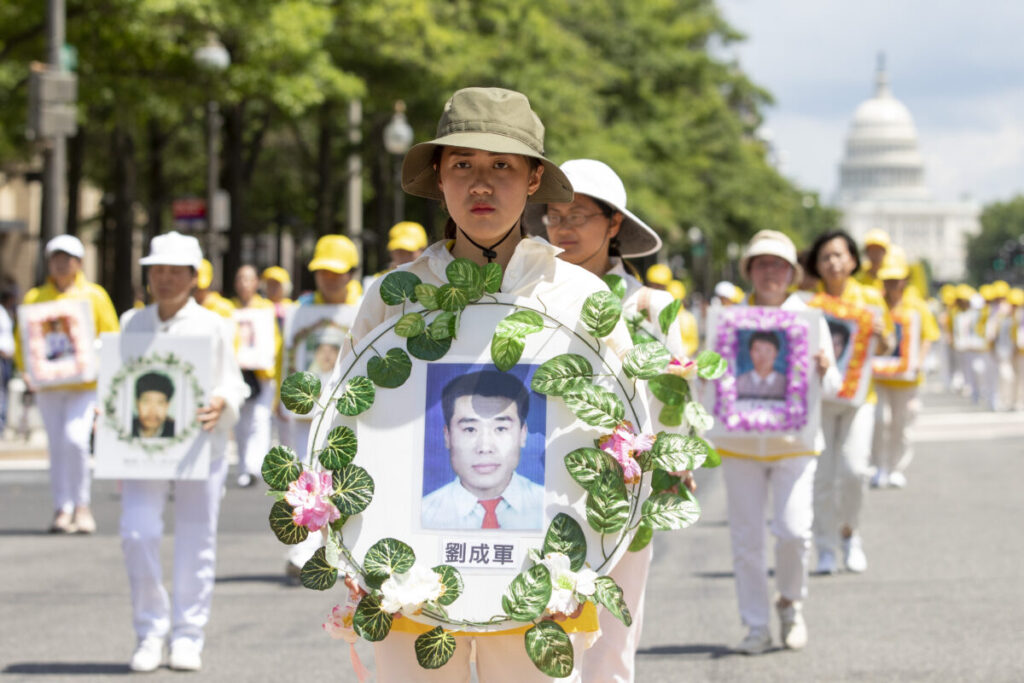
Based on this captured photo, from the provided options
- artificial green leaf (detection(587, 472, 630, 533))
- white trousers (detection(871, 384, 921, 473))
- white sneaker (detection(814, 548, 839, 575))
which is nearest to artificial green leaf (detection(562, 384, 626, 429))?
artificial green leaf (detection(587, 472, 630, 533))

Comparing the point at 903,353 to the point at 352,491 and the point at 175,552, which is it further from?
the point at 352,491

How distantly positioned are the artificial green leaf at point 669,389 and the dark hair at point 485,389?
665mm

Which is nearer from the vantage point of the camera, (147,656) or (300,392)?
(300,392)

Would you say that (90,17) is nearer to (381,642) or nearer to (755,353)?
(755,353)

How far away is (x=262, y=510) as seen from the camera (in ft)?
46.3

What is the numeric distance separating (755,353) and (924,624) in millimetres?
1640

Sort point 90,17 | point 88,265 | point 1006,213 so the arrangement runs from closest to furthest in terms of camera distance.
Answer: point 90,17 < point 88,265 < point 1006,213

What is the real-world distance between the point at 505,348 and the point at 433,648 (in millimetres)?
652

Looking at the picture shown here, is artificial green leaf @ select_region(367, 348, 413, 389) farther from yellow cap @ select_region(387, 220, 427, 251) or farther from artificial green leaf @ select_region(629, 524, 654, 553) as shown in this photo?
yellow cap @ select_region(387, 220, 427, 251)

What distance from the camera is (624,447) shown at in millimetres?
3736

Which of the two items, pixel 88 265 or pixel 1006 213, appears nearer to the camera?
pixel 88 265

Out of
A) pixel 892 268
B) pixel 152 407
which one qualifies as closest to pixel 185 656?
pixel 152 407

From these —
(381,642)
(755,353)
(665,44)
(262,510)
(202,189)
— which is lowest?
(262,510)

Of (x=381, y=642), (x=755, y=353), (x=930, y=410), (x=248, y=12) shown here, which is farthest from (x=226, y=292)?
(x=381, y=642)
